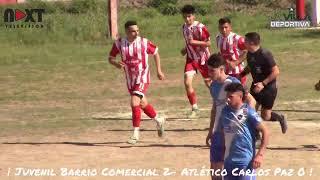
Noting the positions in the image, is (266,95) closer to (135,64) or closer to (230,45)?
(230,45)

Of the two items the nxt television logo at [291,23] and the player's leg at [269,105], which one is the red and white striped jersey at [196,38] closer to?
the player's leg at [269,105]

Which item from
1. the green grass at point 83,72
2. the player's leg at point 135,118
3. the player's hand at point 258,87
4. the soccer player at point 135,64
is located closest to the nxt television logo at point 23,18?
the green grass at point 83,72

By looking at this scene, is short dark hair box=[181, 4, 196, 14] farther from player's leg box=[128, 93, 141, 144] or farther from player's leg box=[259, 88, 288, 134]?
player's leg box=[259, 88, 288, 134]

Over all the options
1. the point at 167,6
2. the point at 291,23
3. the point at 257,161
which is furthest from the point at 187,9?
the point at 167,6

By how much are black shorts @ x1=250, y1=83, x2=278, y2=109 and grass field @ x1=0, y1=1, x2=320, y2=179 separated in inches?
25.2

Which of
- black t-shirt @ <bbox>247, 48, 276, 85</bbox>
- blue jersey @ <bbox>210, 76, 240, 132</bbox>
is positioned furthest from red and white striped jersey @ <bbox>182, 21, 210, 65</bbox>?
blue jersey @ <bbox>210, 76, 240, 132</bbox>

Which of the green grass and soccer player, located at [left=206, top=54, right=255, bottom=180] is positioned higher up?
soccer player, located at [left=206, top=54, right=255, bottom=180]

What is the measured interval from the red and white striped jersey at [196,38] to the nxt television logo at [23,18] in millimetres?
20432

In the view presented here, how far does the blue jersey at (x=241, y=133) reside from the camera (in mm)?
6906

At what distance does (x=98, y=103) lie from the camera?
645 inches

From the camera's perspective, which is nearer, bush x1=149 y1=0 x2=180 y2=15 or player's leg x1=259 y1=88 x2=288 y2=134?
player's leg x1=259 y1=88 x2=288 y2=134

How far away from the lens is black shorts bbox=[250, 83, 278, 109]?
1079cm

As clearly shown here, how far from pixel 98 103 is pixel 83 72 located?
5.62 m

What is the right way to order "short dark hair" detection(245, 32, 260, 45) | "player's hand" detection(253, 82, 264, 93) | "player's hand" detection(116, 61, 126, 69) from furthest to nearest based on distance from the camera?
"player's hand" detection(116, 61, 126, 69), "player's hand" detection(253, 82, 264, 93), "short dark hair" detection(245, 32, 260, 45)
